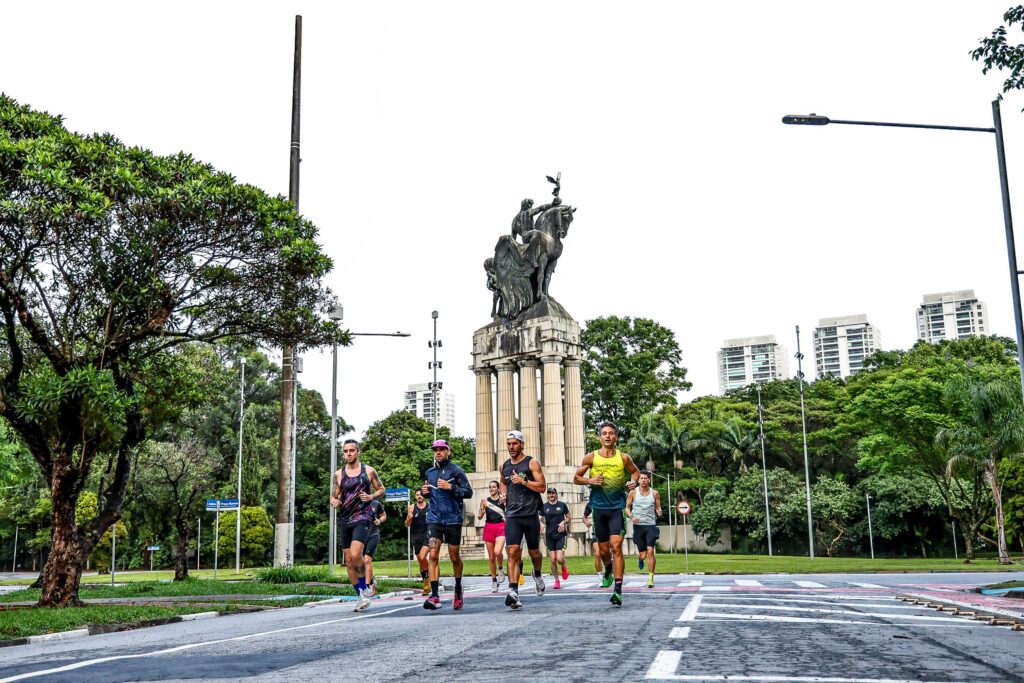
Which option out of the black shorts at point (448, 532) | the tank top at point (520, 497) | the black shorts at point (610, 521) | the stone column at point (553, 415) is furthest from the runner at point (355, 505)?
the stone column at point (553, 415)

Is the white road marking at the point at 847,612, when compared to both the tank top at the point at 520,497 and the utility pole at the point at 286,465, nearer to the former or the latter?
the tank top at the point at 520,497

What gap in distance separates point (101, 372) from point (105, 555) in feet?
151

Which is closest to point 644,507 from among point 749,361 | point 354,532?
point 354,532

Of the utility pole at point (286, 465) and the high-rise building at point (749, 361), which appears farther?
the high-rise building at point (749, 361)

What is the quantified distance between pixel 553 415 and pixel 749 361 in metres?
147

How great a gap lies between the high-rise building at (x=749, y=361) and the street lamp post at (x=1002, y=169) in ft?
543

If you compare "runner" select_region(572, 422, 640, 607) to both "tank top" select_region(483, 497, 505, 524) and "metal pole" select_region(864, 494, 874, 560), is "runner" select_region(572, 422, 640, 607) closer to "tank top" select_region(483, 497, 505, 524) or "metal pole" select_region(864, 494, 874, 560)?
"tank top" select_region(483, 497, 505, 524)

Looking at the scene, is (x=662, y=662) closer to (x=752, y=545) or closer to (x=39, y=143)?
(x=39, y=143)

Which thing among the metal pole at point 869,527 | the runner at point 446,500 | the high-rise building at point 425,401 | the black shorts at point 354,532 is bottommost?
the metal pole at point 869,527

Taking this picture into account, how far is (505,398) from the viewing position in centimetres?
4847

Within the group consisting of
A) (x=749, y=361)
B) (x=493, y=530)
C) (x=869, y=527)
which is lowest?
(x=869, y=527)

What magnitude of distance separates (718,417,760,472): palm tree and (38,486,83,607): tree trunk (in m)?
52.4

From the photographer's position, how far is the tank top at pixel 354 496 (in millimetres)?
14094

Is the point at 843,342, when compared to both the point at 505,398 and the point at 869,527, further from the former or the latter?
the point at 505,398
